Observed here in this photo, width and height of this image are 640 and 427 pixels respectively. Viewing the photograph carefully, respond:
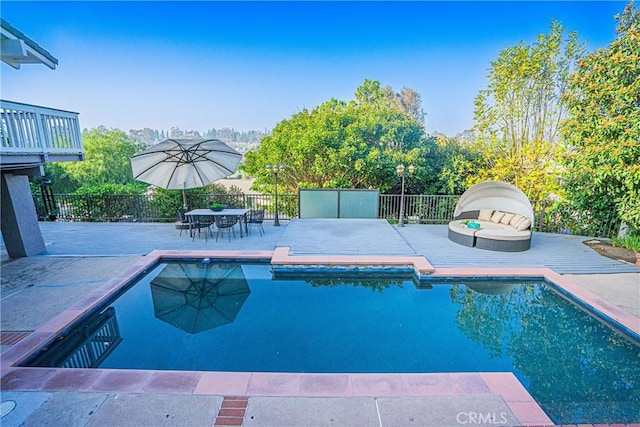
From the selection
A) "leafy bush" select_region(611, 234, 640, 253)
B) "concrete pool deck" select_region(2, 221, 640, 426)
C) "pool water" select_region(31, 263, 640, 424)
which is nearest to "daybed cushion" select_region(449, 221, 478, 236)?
"pool water" select_region(31, 263, 640, 424)

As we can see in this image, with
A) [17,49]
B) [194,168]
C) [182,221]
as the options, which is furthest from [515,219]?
[17,49]

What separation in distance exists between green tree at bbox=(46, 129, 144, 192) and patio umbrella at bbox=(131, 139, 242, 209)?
36.4 ft

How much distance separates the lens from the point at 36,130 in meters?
5.21

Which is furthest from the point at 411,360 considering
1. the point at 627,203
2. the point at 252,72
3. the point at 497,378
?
the point at 252,72

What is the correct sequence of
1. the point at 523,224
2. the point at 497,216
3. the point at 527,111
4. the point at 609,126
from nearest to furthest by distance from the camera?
the point at 609,126 < the point at 523,224 < the point at 497,216 < the point at 527,111

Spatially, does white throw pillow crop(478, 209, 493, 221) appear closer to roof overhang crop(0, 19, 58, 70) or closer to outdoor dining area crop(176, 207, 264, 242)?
outdoor dining area crop(176, 207, 264, 242)

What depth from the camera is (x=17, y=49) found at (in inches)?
115

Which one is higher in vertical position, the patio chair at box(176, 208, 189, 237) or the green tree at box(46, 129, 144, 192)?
the green tree at box(46, 129, 144, 192)

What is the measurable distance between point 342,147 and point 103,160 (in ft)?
49.1

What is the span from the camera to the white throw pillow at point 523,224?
720 centimetres

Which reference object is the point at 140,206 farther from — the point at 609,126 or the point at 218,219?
the point at 609,126

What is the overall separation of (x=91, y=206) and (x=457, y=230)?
11649 mm

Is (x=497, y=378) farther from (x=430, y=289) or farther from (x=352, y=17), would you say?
(x=352, y=17)

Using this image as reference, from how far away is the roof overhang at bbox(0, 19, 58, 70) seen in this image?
2863 mm
